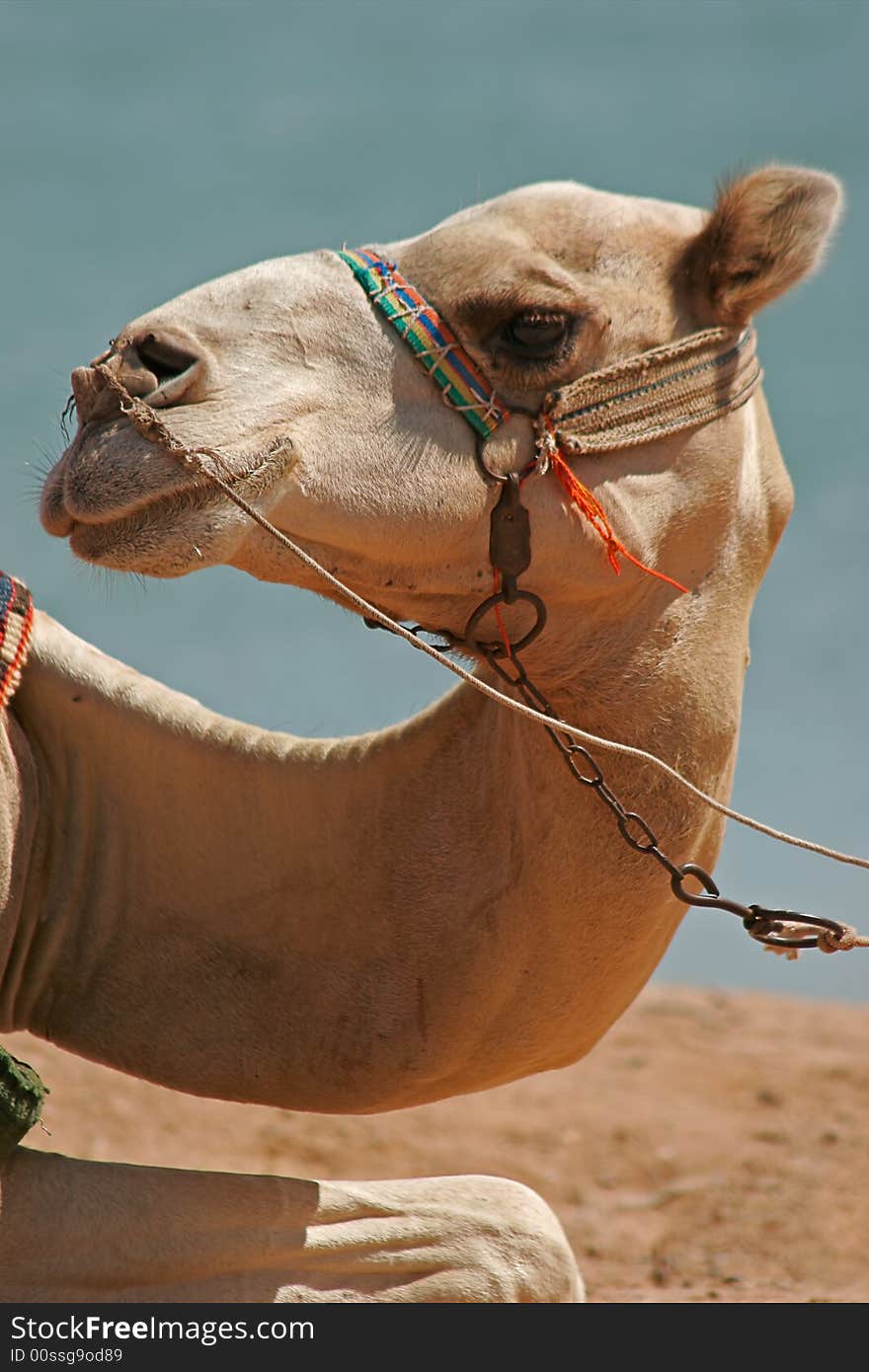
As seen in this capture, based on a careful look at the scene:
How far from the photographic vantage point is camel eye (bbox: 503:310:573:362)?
4031 millimetres

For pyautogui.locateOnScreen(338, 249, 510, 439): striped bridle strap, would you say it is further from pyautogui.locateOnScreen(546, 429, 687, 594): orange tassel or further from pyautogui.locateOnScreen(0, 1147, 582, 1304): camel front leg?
pyautogui.locateOnScreen(0, 1147, 582, 1304): camel front leg

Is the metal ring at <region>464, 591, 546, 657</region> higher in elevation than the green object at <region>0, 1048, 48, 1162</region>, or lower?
higher

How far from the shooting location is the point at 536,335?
159 inches

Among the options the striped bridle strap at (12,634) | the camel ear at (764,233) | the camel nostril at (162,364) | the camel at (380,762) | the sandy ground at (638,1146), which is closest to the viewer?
the camel nostril at (162,364)

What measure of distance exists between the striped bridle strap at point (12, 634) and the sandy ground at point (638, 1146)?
3.44 metres

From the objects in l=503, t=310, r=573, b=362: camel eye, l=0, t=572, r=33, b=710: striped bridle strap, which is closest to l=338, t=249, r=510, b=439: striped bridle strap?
l=503, t=310, r=573, b=362: camel eye

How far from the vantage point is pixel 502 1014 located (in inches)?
172

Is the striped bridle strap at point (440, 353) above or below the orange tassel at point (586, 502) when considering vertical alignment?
above

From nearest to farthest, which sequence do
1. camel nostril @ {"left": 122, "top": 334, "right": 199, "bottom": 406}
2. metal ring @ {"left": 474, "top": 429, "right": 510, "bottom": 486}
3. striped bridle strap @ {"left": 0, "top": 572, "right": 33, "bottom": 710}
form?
camel nostril @ {"left": 122, "top": 334, "right": 199, "bottom": 406} → metal ring @ {"left": 474, "top": 429, "right": 510, "bottom": 486} → striped bridle strap @ {"left": 0, "top": 572, "right": 33, "bottom": 710}

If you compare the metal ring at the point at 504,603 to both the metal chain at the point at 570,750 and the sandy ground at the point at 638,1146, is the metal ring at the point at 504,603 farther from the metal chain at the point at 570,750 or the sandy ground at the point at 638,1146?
the sandy ground at the point at 638,1146

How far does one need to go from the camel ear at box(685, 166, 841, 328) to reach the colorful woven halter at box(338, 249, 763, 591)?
0.13 m

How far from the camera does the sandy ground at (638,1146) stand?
8.04 metres

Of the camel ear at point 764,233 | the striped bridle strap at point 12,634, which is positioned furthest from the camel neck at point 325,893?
the camel ear at point 764,233

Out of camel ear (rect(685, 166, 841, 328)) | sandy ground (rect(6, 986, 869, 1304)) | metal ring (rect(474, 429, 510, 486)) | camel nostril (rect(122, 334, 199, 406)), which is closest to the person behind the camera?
camel nostril (rect(122, 334, 199, 406))
